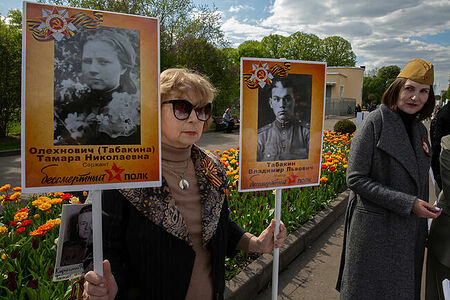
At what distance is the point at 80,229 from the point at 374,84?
3320 inches

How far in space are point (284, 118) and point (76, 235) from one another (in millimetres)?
1219

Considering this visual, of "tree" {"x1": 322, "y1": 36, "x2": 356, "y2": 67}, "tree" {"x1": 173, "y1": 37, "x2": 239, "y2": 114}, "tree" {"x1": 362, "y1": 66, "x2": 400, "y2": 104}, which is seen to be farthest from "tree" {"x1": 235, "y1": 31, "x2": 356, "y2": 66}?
"tree" {"x1": 173, "y1": 37, "x2": 239, "y2": 114}

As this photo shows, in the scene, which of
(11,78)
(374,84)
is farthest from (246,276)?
(374,84)

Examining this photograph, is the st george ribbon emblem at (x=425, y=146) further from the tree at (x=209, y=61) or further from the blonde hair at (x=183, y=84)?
the tree at (x=209, y=61)

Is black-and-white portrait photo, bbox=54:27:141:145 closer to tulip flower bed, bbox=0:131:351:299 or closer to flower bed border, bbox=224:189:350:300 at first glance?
tulip flower bed, bbox=0:131:351:299

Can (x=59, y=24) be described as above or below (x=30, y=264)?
above

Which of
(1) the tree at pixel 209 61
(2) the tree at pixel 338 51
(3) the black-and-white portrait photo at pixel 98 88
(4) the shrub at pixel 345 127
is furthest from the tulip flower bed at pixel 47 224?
(2) the tree at pixel 338 51

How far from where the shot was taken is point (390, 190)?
75.5 inches

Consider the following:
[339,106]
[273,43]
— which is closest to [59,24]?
[339,106]

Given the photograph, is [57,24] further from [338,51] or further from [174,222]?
[338,51]

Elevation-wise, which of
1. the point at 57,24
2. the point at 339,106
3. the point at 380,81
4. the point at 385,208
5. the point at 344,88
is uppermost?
the point at 380,81

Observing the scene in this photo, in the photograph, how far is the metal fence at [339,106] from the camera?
110ft

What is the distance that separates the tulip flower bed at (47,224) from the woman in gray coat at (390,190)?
4.36ft

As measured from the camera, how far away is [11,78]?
40.2 ft
